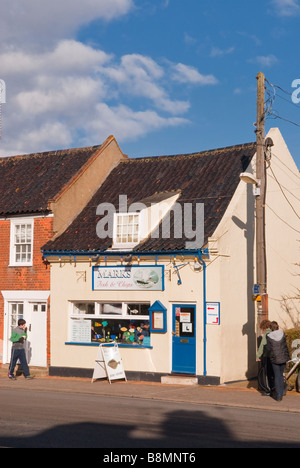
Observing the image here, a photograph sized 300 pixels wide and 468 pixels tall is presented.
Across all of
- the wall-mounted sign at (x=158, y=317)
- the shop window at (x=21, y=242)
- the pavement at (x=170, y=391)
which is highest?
the shop window at (x=21, y=242)

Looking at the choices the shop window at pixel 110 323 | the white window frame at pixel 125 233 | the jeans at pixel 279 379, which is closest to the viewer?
the jeans at pixel 279 379

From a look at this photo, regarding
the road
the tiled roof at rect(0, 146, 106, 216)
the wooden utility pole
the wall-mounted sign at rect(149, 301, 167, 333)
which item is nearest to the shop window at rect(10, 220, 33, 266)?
the tiled roof at rect(0, 146, 106, 216)

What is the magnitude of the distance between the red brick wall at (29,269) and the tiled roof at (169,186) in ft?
2.01

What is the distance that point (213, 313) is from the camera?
62.3 feet

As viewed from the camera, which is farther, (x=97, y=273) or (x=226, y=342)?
(x=97, y=273)

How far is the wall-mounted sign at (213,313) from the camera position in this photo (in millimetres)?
18922

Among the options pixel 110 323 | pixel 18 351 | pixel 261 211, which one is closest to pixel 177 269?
pixel 110 323

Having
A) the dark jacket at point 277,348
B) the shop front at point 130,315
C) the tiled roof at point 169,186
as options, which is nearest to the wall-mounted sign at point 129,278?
the shop front at point 130,315

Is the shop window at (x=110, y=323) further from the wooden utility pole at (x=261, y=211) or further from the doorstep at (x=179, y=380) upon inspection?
the wooden utility pole at (x=261, y=211)

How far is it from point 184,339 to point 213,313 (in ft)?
4.18
